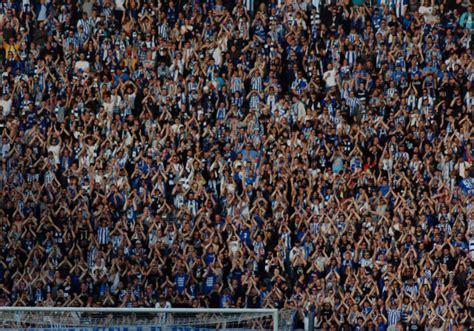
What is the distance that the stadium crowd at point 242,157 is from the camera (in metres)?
33.0

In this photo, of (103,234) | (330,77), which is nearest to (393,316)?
(103,234)

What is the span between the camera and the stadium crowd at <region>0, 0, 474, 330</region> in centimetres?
3300

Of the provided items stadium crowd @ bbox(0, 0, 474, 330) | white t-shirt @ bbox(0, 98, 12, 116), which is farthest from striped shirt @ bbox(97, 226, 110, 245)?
white t-shirt @ bbox(0, 98, 12, 116)

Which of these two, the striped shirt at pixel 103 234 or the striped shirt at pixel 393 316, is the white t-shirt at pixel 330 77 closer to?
the striped shirt at pixel 103 234

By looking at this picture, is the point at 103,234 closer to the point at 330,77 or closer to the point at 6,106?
the point at 6,106

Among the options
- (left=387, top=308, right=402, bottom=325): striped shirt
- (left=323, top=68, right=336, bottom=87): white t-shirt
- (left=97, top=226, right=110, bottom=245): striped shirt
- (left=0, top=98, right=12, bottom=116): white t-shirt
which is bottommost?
(left=387, top=308, right=402, bottom=325): striped shirt

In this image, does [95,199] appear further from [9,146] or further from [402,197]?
[402,197]

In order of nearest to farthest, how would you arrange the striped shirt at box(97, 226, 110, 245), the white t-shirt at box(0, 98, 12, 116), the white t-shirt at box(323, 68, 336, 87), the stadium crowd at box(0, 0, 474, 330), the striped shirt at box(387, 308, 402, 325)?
the striped shirt at box(387, 308, 402, 325), the stadium crowd at box(0, 0, 474, 330), the striped shirt at box(97, 226, 110, 245), the white t-shirt at box(0, 98, 12, 116), the white t-shirt at box(323, 68, 336, 87)

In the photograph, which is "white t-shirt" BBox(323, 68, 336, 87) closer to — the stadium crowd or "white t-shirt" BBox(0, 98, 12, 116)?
the stadium crowd

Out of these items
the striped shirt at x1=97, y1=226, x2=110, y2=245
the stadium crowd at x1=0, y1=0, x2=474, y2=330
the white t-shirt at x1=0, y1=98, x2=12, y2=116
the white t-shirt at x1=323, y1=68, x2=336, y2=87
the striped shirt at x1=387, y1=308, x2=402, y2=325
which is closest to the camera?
the striped shirt at x1=387, y1=308, x2=402, y2=325

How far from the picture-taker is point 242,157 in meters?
35.4

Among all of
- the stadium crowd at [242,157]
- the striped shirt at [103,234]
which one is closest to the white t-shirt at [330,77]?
the stadium crowd at [242,157]

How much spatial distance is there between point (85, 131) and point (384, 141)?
24.9 ft

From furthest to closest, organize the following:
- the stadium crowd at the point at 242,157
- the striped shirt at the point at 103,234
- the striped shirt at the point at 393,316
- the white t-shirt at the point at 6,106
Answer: the white t-shirt at the point at 6,106
the striped shirt at the point at 103,234
the stadium crowd at the point at 242,157
the striped shirt at the point at 393,316
